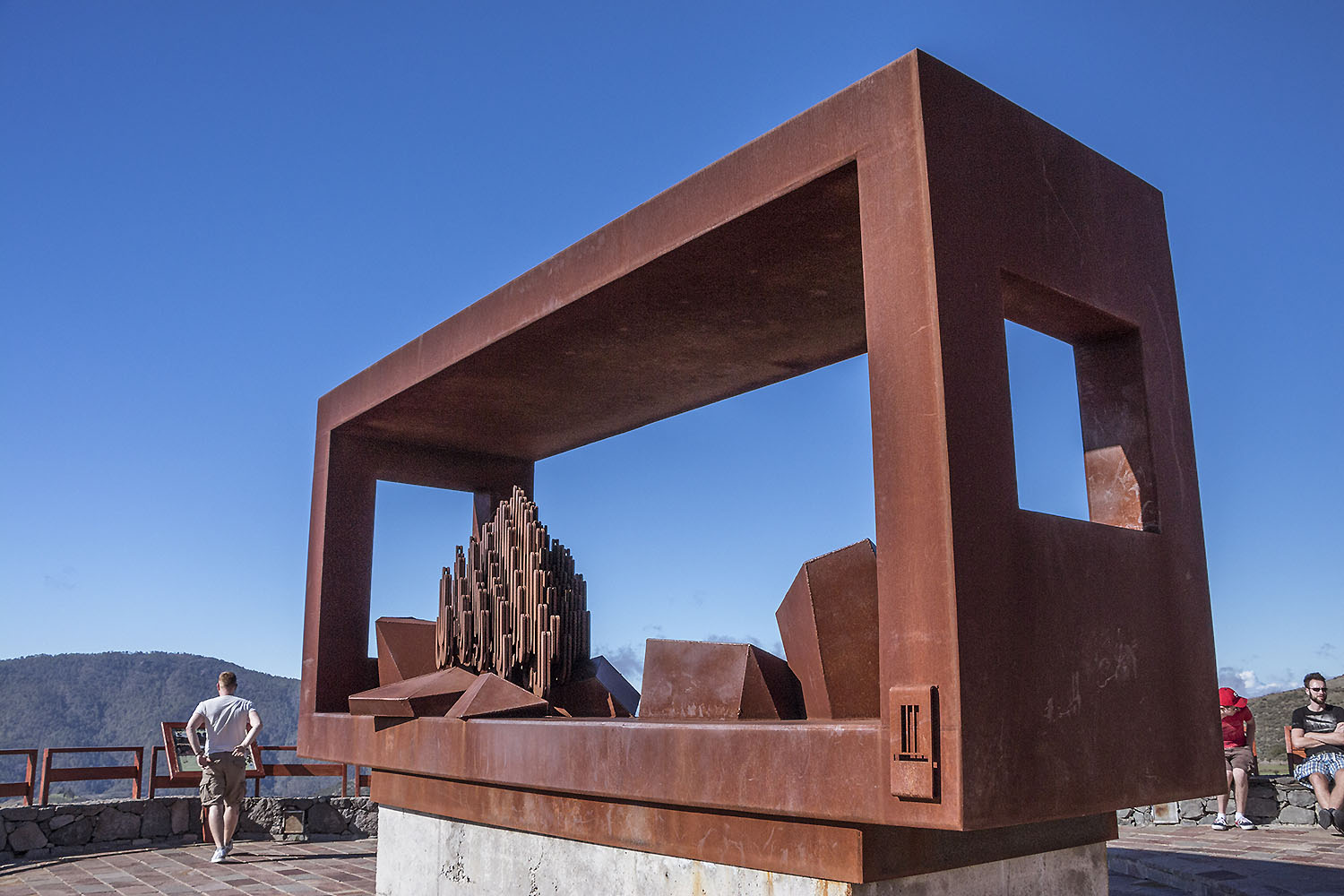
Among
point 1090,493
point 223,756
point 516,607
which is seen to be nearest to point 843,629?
point 1090,493

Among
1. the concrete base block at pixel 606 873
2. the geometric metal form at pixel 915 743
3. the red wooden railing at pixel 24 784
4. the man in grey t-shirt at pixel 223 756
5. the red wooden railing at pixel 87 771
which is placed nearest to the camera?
the geometric metal form at pixel 915 743

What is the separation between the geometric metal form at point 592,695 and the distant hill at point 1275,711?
46.6 ft

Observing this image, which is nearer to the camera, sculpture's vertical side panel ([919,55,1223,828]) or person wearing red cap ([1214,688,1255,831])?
sculpture's vertical side panel ([919,55,1223,828])

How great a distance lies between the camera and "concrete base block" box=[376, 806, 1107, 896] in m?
3.94

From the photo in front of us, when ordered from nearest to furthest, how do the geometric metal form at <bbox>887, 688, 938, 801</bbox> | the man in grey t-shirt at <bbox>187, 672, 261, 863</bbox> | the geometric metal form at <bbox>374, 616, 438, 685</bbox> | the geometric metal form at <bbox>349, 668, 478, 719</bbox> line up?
the geometric metal form at <bbox>887, 688, 938, 801</bbox> → the geometric metal form at <bbox>349, 668, 478, 719</bbox> → the geometric metal form at <bbox>374, 616, 438, 685</bbox> → the man in grey t-shirt at <bbox>187, 672, 261, 863</bbox>

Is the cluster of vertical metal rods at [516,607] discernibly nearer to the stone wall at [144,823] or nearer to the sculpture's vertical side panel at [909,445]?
the sculpture's vertical side panel at [909,445]

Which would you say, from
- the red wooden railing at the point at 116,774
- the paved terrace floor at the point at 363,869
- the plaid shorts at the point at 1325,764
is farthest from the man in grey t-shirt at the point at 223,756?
the plaid shorts at the point at 1325,764

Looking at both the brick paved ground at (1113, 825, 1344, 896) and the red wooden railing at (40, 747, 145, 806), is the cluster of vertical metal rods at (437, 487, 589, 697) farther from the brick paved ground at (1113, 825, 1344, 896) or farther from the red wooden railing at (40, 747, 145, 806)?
the red wooden railing at (40, 747, 145, 806)

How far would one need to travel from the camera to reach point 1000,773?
3186mm

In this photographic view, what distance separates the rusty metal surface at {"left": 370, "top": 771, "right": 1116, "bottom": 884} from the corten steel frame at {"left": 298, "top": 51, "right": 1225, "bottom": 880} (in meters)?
0.01

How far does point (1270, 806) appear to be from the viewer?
1067cm

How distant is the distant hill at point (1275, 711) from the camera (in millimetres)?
16859

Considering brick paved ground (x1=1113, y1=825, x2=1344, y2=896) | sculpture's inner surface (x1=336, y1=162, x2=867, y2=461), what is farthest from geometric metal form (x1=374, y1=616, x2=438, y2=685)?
brick paved ground (x1=1113, y1=825, x2=1344, y2=896)

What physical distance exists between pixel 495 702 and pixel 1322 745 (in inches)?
301
